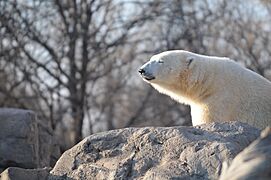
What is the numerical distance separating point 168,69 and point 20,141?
84.5 inches

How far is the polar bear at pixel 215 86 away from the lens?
29.9 feet

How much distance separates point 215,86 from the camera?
9.24m

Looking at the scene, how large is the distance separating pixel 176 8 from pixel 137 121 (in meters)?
4.41

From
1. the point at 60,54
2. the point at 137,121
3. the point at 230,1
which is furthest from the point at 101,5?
the point at 230,1

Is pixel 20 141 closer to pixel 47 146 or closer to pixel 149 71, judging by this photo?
pixel 47 146

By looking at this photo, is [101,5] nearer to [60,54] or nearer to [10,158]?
[60,54]

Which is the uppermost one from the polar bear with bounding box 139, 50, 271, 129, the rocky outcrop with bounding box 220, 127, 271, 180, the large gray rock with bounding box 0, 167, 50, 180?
the polar bear with bounding box 139, 50, 271, 129

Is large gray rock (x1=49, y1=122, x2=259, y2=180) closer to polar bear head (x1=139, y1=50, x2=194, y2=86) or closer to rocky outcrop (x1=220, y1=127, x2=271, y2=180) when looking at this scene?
rocky outcrop (x1=220, y1=127, x2=271, y2=180)

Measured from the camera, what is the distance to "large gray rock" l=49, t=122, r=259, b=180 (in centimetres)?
601

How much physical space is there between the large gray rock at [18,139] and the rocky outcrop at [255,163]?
15.7 feet

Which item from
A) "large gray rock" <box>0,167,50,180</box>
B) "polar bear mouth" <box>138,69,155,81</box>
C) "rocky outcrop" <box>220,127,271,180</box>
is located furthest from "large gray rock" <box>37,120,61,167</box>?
"rocky outcrop" <box>220,127,271,180</box>

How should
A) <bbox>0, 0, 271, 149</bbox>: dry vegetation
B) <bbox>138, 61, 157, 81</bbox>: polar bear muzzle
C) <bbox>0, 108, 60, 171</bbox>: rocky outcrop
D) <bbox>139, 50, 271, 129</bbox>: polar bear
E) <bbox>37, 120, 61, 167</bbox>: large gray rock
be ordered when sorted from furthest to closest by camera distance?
1. <bbox>0, 0, 271, 149</bbox>: dry vegetation
2. <bbox>138, 61, 157, 81</bbox>: polar bear muzzle
3. <bbox>37, 120, 61, 167</bbox>: large gray rock
4. <bbox>139, 50, 271, 129</bbox>: polar bear
5. <bbox>0, 108, 60, 171</bbox>: rocky outcrop

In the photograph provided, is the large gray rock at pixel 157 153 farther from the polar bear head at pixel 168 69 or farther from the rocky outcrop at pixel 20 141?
the polar bear head at pixel 168 69

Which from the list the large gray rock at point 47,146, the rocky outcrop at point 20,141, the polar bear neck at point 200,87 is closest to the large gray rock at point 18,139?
the rocky outcrop at point 20,141
